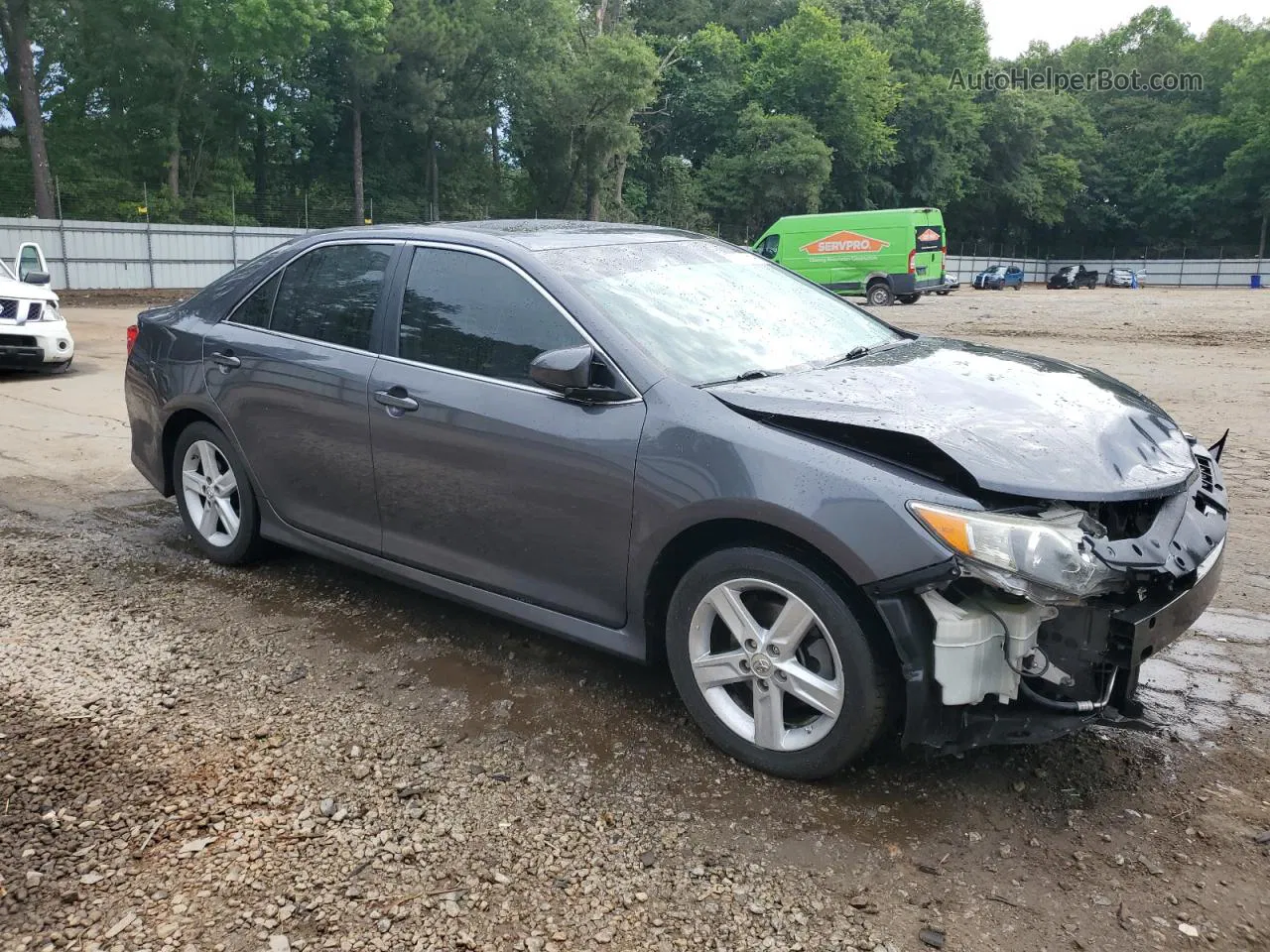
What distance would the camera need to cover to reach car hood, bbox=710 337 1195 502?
2.84 m

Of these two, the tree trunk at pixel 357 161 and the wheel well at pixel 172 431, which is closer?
the wheel well at pixel 172 431

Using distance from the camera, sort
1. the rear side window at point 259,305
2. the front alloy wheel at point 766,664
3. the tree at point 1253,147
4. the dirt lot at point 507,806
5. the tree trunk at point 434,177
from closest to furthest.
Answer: the dirt lot at point 507,806
the front alloy wheel at point 766,664
the rear side window at point 259,305
the tree trunk at point 434,177
the tree at point 1253,147

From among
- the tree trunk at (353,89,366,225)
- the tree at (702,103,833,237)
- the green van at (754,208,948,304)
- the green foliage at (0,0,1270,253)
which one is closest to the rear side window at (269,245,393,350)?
the green van at (754,208,948,304)

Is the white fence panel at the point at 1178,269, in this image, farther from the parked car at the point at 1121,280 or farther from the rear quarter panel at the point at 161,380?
the rear quarter panel at the point at 161,380

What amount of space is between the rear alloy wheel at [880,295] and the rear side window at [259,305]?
2626 centimetres

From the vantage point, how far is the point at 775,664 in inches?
119

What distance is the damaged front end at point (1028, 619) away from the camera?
2688mm

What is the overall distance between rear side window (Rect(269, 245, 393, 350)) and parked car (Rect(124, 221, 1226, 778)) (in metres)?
0.02

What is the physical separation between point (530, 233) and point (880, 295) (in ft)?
88.3

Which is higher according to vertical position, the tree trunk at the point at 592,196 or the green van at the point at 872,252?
the tree trunk at the point at 592,196

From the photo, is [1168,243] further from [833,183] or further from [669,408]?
[669,408]

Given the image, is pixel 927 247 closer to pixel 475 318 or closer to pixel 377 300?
pixel 377 300

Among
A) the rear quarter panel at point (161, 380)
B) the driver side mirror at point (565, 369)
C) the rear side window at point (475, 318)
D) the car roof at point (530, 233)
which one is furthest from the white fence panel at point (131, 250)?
the driver side mirror at point (565, 369)

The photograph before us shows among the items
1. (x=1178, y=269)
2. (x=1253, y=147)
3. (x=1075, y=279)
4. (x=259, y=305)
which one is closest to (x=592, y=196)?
(x=1075, y=279)
